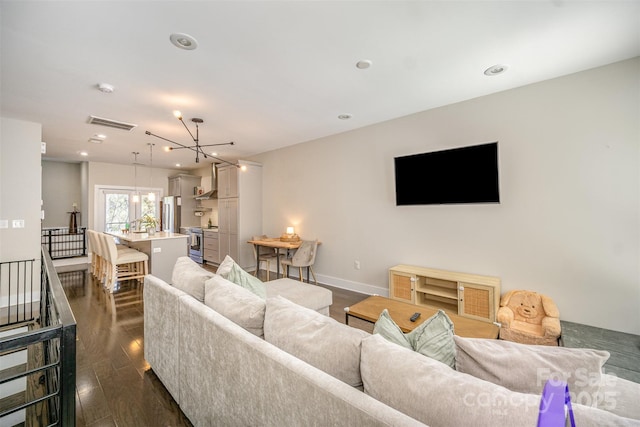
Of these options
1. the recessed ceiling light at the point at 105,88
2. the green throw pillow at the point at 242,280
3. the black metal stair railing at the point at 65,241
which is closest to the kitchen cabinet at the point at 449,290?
the green throw pillow at the point at 242,280

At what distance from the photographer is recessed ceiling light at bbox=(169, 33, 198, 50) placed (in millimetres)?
2059

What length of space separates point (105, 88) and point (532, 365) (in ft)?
13.2

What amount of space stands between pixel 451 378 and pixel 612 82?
3.46 metres

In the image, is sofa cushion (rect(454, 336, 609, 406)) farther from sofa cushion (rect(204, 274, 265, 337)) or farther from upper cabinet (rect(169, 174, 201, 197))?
upper cabinet (rect(169, 174, 201, 197))

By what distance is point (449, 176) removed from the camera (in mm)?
3465

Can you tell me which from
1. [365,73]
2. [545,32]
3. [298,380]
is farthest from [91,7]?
[545,32]

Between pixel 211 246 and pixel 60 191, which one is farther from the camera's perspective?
pixel 60 191

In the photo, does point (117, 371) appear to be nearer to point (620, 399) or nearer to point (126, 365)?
point (126, 365)

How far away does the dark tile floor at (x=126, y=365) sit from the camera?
1.79 m

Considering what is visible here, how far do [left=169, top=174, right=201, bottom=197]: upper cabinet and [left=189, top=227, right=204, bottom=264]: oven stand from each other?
46.2 inches

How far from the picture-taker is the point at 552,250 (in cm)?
287

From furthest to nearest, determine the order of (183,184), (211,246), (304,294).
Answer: (183,184) < (211,246) < (304,294)

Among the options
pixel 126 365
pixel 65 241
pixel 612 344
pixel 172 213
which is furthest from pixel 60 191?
pixel 612 344

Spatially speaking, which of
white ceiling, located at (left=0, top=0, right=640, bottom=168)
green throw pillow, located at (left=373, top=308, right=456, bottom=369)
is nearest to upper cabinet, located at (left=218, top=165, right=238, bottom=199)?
white ceiling, located at (left=0, top=0, right=640, bottom=168)
